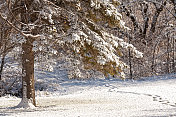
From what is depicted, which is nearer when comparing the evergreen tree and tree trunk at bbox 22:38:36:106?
the evergreen tree

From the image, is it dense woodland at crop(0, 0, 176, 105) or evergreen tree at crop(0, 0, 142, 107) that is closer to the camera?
dense woodland at crop(0, 0, 176, 105)

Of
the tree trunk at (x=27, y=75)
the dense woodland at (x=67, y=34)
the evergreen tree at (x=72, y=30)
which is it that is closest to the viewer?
the dense woodland at (x=67, y=34)

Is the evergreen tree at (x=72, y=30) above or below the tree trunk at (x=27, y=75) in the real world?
above

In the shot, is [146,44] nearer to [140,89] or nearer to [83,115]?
[140,89]

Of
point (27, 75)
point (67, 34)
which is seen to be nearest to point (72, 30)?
point (67, 34)

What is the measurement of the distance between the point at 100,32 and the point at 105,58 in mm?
1172

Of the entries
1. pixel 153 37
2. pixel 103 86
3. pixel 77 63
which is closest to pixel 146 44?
pixel 153 37

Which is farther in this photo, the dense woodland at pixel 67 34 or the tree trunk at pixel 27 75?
the tree trunk at pixel 27 75

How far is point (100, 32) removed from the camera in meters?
9.53

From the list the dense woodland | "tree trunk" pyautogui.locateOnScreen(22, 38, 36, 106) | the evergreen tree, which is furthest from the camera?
"tree trunk" pyautogui.locateOnScreen(22, 38, 36, 106)

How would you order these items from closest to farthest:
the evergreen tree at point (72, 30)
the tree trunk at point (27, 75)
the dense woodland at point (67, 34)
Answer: the dense woodland at point (67, 34) → the evergreen tree at point (72, 30) → the tree trunk at point (27, 75)

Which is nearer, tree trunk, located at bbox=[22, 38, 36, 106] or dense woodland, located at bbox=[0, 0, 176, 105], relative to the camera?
dense woodland, located at bbox=[0, 0, 176, 105]

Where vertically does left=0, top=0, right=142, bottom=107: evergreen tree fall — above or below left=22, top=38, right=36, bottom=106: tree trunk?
above

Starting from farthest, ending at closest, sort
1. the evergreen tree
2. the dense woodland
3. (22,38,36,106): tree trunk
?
(22,38,36,106): tree trunk < the evergreen tree < the dense woodland
